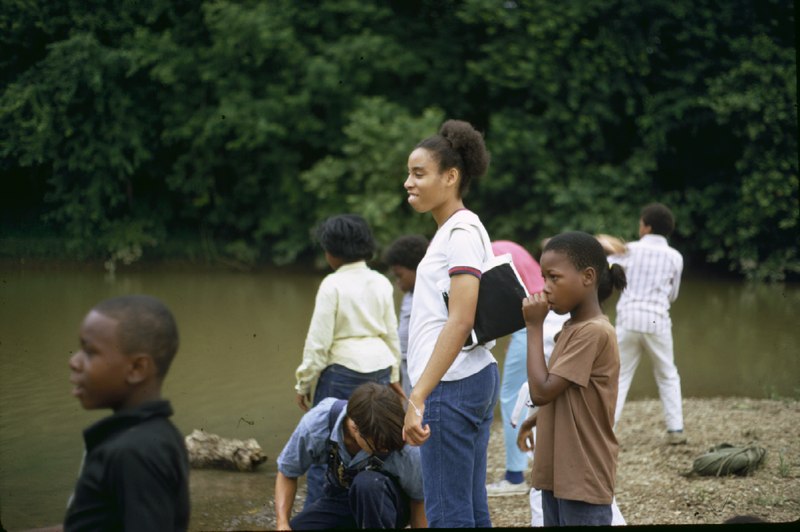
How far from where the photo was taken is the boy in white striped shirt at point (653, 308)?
6.12m

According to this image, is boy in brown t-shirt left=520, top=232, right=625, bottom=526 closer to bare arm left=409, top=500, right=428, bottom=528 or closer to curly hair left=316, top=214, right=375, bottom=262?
bare arm left=409, top=500, right=428, bottom=528

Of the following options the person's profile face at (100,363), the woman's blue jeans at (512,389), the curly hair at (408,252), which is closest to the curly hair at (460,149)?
the person's profile face at (100,363)

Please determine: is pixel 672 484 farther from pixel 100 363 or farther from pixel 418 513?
pixel 100 363

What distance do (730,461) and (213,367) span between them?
5355mm

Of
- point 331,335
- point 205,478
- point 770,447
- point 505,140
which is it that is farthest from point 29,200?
point 505,140

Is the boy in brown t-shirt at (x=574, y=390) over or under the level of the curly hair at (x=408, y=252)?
under

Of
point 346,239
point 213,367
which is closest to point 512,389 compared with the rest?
point 346,239

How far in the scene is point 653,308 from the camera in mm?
6098

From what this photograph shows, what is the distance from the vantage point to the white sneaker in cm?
544

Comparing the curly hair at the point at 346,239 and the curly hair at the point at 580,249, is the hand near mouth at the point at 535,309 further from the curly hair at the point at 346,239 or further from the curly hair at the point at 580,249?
the curly hair at the point at 346,239

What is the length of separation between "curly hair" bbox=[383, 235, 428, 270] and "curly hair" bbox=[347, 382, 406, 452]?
1.89 m

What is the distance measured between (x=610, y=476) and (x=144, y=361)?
5.78 feet

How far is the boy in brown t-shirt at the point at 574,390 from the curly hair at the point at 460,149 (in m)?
0.50

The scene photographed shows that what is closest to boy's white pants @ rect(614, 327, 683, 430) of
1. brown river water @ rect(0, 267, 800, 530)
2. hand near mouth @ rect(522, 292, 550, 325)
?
brown river water @ rect(0, 267, 800, 530)
